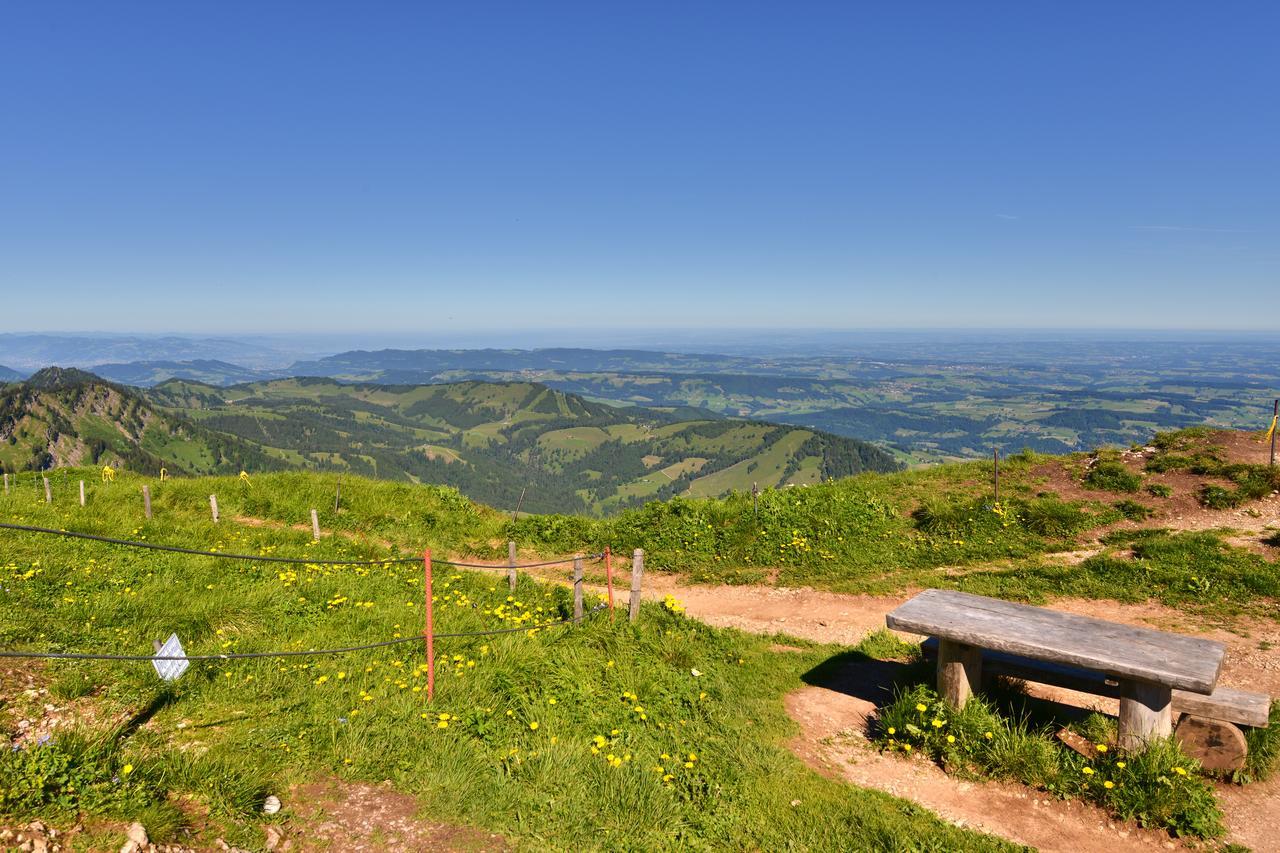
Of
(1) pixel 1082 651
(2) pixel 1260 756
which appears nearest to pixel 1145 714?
(1) pixel 1082 651

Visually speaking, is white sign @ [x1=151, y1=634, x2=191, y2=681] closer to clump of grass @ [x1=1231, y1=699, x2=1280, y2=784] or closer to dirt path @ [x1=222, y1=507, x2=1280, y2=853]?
dirt path @ [x1=222, y1=507, x2=1280, y2=853]

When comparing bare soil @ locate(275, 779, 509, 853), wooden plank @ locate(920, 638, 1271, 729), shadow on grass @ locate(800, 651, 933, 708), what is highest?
wooden plank @ locate(920, 638, 1271, 729)

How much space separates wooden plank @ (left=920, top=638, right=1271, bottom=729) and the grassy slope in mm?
2961

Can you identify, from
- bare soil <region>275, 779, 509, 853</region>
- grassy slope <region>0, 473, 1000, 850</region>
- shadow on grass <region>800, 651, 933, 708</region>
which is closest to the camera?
bare soil <region>275, 779, 509, 853</region>

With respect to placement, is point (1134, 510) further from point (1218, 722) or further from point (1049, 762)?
point (1049, 762)

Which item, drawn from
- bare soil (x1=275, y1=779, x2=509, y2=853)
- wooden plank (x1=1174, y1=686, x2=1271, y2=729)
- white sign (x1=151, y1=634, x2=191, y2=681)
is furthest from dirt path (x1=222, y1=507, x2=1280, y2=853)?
white sign (x1=151, y1=634, x2=191, y2=681)

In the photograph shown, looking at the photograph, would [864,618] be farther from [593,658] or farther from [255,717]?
[255,717]

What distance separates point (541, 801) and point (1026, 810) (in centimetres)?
580

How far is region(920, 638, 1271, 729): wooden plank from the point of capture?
729 cm

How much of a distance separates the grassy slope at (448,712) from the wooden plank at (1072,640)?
2.44 meters

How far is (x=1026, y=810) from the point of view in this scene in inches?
281

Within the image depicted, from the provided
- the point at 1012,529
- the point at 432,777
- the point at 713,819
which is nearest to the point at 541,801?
the point at 432,777

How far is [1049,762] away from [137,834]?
32.2ft

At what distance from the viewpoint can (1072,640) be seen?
8008mm
